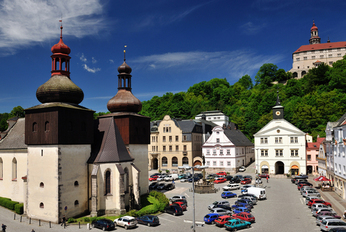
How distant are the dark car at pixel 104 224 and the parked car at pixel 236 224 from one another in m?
11.3

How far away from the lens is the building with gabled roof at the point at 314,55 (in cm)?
14225

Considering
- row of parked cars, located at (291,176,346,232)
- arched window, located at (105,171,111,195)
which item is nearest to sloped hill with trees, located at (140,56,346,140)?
row of parked cars, located at (291,176,346,232)

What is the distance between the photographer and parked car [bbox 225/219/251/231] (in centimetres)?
2794

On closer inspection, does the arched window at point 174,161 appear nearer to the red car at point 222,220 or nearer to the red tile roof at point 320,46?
the red car at point 222,220

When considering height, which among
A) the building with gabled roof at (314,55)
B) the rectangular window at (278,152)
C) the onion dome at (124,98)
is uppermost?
the building with gabled roof at (314,55)

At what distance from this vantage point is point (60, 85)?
34.2 metres

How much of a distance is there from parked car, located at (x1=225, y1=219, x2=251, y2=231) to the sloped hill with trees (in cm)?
6351

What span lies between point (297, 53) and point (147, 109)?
282 feet

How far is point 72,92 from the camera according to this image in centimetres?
3481

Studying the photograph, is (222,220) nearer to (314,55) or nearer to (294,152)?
(294,152)

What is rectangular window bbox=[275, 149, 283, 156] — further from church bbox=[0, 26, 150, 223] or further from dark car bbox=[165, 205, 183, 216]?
church bbox=[0, 26, 150, 223]

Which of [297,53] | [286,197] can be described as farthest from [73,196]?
[297,53]

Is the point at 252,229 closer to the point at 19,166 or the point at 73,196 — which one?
the point at 73,196

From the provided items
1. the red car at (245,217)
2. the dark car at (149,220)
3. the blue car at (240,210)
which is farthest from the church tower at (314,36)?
the dark car at (149,220)
